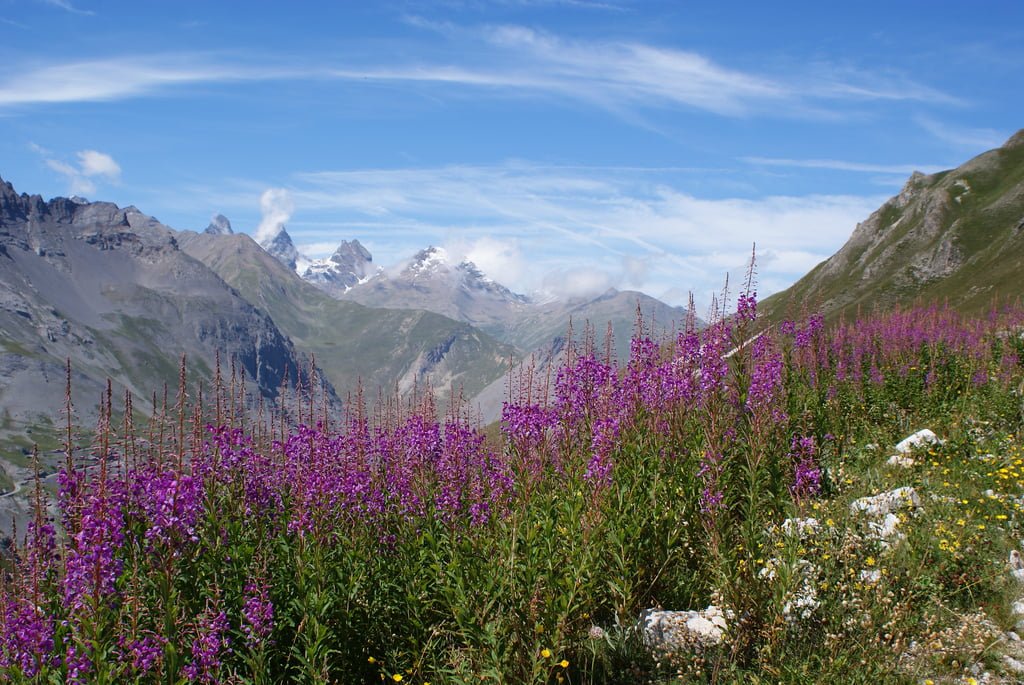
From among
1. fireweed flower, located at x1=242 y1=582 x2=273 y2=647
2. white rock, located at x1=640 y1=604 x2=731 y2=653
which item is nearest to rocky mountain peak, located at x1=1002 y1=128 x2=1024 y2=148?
white rock, located at x1=640 y1=604 x2=731 y2=653

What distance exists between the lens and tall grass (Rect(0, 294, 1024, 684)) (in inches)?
229

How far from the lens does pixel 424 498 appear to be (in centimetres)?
A: 766

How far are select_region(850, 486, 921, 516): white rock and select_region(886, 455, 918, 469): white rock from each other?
66.0 inches

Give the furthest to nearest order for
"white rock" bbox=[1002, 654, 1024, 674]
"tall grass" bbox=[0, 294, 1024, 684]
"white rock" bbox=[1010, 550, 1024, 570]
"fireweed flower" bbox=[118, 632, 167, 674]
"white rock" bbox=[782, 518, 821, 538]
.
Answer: "white rock" bbox=[782, 518, 821, 538], "white rock" bbox=[1010, 550, 1024, 570], "white rock" bbox=[1002, 654, 1024, 674], "tall grass" bbox=[0, 294, 1024, 684], "fireweed flower" bbox=[118, 632, 167, 674]

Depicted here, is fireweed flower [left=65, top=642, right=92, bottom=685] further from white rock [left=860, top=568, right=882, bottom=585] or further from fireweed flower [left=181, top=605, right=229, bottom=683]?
white rock [left=860, top=568, right=882, bottom=585]

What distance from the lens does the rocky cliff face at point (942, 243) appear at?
134 meters

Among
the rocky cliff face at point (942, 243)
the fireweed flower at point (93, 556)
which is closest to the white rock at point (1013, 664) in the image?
the fireweed flower at point (93, 556)

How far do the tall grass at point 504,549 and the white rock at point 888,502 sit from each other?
203 mm

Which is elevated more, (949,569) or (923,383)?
(923,383)

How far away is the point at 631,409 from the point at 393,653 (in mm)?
4533

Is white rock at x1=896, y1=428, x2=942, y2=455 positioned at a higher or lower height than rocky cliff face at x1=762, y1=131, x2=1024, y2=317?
lower

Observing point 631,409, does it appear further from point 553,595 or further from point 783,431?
point 553,595

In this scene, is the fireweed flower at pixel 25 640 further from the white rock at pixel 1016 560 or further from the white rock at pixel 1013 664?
the white rock at pixel 1016 560

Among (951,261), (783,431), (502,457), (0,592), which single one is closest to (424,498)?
(502,457)
